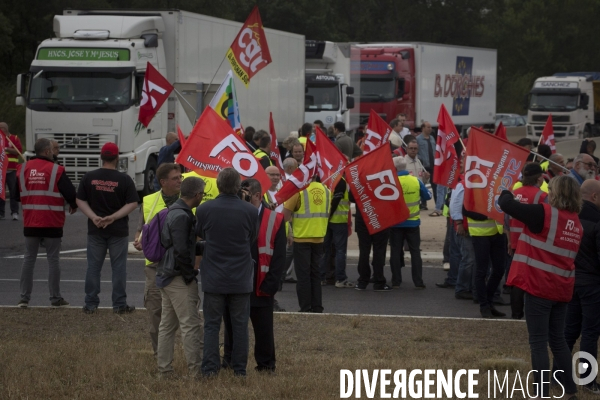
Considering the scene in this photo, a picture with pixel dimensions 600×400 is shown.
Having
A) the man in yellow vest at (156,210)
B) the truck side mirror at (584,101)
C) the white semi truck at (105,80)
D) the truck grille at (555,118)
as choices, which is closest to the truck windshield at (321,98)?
the white semi truck at (105,80)

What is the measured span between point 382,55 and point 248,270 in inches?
1095

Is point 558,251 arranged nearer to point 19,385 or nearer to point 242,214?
point 242,214

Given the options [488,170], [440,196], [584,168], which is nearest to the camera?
[488,170]

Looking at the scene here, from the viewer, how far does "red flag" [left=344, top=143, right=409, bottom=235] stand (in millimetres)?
12609

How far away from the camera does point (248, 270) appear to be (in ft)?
24.9

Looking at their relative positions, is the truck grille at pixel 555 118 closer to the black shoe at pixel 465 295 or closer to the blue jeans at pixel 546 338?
the black shoe at pixel 465 295

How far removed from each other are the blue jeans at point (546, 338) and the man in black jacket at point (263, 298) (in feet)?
6.75

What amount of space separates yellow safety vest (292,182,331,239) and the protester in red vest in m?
4.19

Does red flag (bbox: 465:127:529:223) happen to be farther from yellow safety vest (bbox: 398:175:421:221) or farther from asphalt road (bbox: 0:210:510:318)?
yellow safety vest (bbox: 398:175:421:221)

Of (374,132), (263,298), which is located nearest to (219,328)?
(263,298)

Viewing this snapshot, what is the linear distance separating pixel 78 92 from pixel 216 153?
12.8 m

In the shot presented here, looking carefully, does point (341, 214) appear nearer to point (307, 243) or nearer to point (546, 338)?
point (307, 243)

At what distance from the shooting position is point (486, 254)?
11484mm

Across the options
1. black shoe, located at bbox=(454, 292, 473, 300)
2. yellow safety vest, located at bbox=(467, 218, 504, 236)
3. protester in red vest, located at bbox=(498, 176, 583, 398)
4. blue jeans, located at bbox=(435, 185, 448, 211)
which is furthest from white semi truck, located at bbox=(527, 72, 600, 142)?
protester in red vest, located at bbox=(498, 176, 583, 398)
